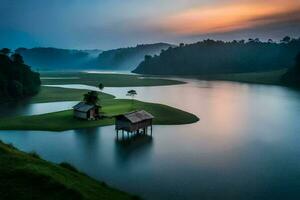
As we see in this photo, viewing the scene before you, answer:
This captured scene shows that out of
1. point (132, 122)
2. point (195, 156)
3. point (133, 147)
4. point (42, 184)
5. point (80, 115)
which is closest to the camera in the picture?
point (42, 184)

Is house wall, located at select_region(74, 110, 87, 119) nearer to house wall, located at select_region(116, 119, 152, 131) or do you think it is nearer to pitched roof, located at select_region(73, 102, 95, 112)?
pitched roof, located at select_region(73, 102, 95, 112)

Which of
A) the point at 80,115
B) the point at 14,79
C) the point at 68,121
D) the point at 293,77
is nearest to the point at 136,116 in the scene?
the point at 80,115

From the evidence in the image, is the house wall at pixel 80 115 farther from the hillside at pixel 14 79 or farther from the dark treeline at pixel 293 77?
the dark treeline at pixel 293 77

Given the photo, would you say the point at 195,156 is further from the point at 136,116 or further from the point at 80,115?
the point at 80,115

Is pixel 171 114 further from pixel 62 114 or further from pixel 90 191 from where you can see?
pixel 90 191

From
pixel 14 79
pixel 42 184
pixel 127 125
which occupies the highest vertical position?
pixel 14 79

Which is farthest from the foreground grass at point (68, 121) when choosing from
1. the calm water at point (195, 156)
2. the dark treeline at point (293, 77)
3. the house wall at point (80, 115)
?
the dark treeline at point (293, 77)

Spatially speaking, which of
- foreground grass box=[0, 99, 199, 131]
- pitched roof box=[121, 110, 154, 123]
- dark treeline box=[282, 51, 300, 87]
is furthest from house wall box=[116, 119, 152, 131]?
dark treeline box=[282, 51, 300, 87]
